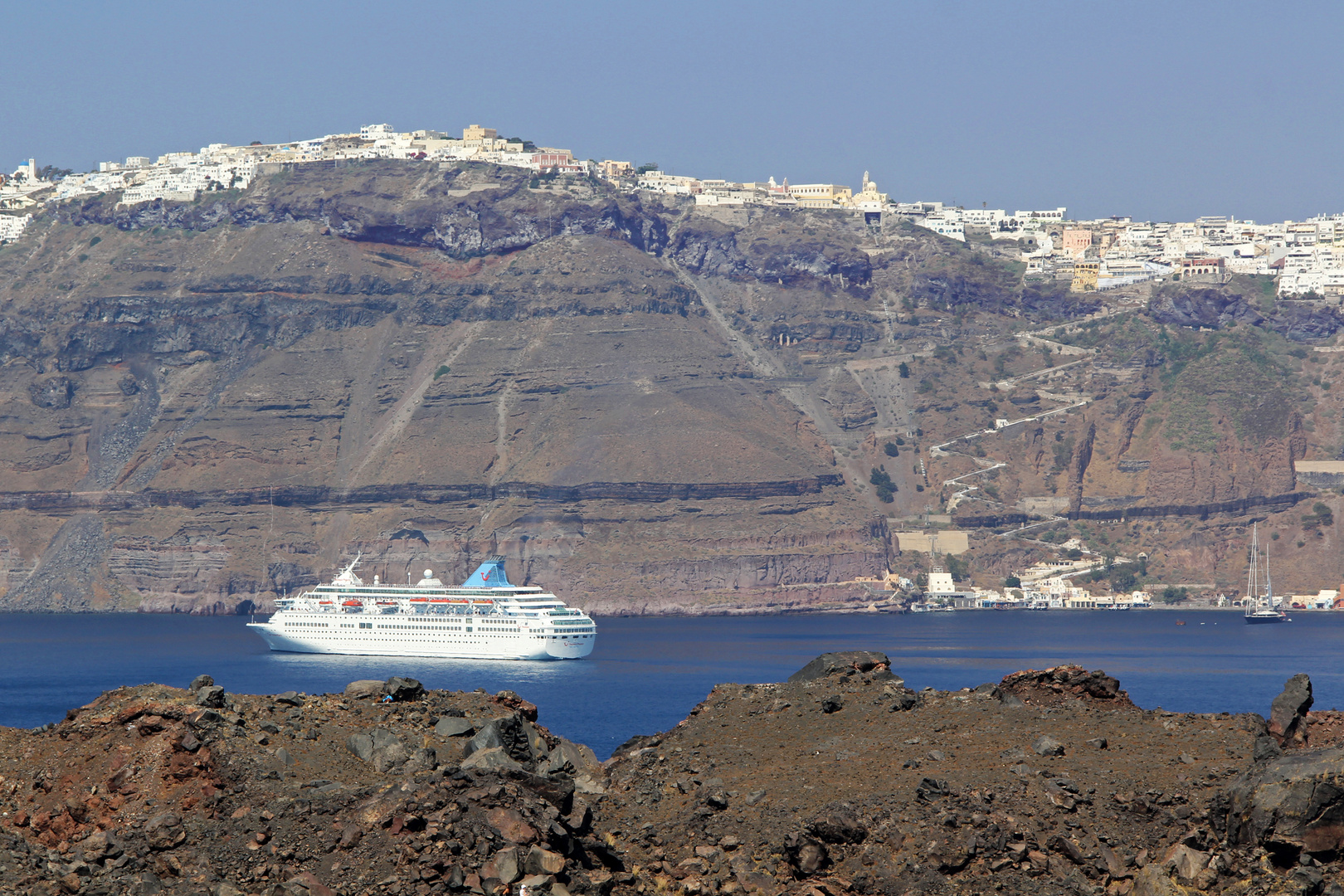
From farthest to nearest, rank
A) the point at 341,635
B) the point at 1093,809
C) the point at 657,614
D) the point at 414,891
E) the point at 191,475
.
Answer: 1. the point at 191,475
2. the point at 657,614
3. the point at 341,635
4. the point at 1093,809
5. the point at 414,891

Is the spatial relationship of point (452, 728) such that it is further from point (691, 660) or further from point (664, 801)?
point (691, 660)

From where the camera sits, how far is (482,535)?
17725cm

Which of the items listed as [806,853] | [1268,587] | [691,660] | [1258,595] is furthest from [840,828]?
[1258,595]

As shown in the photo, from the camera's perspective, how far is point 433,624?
389 feet

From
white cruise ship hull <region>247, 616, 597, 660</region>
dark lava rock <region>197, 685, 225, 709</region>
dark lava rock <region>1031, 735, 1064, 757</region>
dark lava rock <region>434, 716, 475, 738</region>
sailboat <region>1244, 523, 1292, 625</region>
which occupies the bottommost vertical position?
white cruise ship hull <region>247, 616, 597, 660</region>

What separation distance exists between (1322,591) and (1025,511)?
3160 centimetres

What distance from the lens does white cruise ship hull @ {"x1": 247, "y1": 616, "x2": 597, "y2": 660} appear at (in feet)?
383

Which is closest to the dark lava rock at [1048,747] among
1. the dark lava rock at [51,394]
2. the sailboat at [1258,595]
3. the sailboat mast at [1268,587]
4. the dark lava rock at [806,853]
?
the dark lava rock at [806,853]

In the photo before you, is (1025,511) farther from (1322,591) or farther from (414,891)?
(414,891)

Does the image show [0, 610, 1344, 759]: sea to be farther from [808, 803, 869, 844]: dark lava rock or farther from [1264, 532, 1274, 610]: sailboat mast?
[808, 803, 869, 844]: dark lava rock

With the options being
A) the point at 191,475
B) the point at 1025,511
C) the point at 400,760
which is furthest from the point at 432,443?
the point at 400,760

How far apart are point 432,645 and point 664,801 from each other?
332ft

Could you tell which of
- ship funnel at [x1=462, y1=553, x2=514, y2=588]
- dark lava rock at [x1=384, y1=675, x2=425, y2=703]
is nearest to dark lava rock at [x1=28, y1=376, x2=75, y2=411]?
ship funnel at [x1=462, y1=553, x2=514, y2=588]

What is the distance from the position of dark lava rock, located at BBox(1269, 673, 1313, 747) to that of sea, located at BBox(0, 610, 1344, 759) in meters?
33.9
